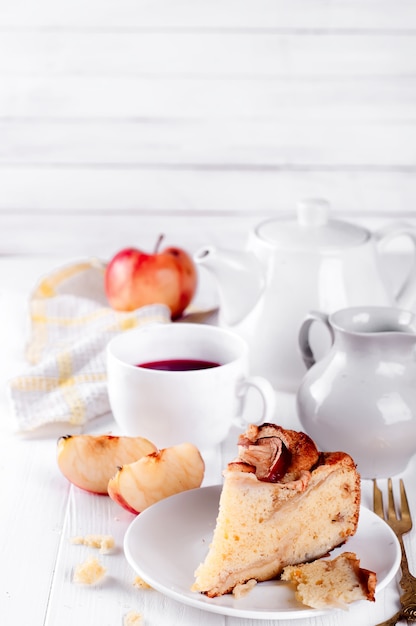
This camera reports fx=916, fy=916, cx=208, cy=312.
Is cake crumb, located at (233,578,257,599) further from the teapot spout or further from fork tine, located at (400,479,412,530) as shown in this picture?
the teapot spout

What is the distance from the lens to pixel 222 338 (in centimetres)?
99

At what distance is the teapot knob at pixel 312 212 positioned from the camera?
1.09m

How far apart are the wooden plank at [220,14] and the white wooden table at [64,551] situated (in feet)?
2.67

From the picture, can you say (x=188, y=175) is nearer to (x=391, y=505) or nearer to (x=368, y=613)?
(x=391, y=505)

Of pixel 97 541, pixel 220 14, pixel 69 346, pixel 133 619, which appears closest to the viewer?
pixel 133 619

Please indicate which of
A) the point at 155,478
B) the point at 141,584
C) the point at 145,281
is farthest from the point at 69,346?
the point at 141,584

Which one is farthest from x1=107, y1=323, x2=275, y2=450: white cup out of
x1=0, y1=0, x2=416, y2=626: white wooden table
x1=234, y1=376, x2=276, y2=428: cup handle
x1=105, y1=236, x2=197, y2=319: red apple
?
x1=0, y1=0, x2=416, y2=626: white wooden table

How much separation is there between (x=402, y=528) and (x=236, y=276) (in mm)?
392

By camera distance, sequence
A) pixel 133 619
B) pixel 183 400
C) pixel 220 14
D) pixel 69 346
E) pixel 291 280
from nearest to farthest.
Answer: pixel 133 619 → pixel 183 400 → pixel 291 280 → pixel 69 346 → pixel 220 14

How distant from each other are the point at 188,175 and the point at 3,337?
60 cm

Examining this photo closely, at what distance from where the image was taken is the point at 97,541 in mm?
774

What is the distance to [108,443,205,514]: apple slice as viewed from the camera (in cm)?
80

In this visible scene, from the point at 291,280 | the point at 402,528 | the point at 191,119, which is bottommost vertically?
the point at 402,528

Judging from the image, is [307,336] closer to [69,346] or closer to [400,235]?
[400,235]
